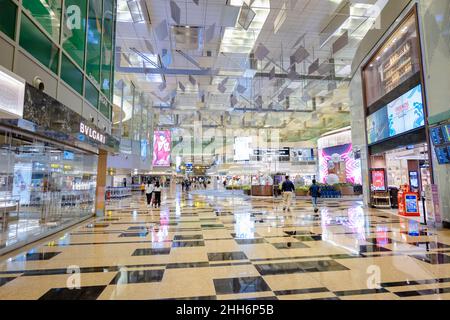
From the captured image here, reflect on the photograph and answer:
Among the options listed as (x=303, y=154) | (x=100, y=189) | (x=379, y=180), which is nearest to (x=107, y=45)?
(x=100, y=189)

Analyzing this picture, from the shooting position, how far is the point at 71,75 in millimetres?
6418

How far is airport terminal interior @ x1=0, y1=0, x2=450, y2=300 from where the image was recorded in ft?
10.7

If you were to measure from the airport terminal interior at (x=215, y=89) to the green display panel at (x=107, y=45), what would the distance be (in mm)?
72

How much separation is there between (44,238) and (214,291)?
4.82 m

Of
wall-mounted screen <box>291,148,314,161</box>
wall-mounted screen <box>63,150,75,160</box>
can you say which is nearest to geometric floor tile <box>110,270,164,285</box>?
wall-mounted screen <box>63,150,75,160</box>

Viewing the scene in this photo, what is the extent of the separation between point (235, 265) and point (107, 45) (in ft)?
27.0

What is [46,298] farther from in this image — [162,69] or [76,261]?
[162,69]

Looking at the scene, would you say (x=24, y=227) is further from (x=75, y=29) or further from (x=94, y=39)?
(x=94, y=39)

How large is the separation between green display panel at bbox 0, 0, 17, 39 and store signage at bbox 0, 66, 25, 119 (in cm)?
85

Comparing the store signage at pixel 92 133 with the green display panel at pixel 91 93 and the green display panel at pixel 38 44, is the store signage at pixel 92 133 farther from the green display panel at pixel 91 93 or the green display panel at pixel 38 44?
the green display panel at pixel 38 44

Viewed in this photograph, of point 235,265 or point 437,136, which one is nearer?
point 235,265

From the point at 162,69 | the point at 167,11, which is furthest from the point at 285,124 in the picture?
the point at 167,11

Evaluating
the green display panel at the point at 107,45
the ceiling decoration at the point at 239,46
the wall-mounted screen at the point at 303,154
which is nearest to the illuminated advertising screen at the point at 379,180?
the ceiling decoration at the point at 239,46

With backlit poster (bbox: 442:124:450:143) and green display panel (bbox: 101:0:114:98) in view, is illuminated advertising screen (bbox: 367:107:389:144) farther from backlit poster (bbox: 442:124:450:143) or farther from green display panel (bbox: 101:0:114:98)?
green display panel (bbox: 101:0:114:98)
